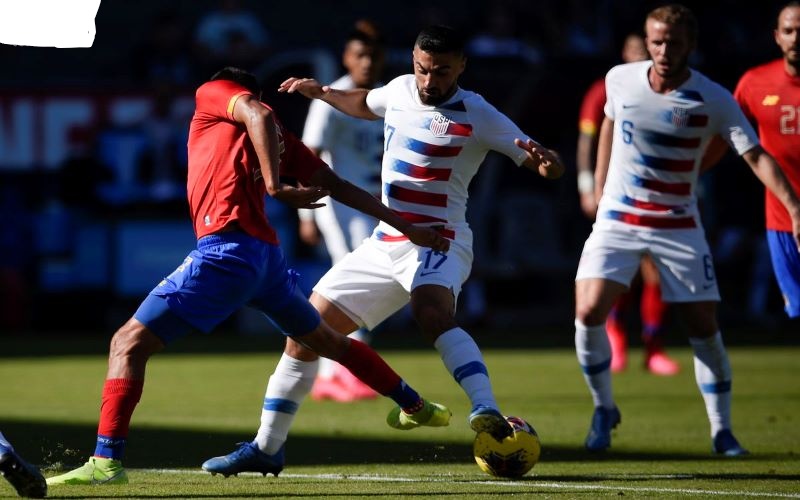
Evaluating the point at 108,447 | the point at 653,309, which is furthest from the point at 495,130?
the point at 653,309

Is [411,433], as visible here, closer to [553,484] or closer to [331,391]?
[331,391]

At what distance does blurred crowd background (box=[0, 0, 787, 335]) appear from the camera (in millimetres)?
16656

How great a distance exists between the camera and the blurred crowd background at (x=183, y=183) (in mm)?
16656

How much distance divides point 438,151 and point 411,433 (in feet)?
8.15

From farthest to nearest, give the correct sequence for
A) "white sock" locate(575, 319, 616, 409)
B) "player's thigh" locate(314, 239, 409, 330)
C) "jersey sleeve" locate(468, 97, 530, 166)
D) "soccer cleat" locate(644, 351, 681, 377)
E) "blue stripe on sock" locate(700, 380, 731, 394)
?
"soccer cleat" locate(644, 351, 681, 377)
"white sock" locate(575, 319, 616, 409)
"blue stripe on sock" locate(700, 380, 731, 394)
"player's thigh" locate(314, 239, 409, 330)
"jersey sleeve" locate(468, 97, 530, 166)

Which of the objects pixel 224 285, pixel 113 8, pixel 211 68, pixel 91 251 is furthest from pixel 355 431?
pixel 113 8

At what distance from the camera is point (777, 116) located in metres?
8.09

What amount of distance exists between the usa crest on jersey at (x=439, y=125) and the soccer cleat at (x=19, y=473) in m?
2.46

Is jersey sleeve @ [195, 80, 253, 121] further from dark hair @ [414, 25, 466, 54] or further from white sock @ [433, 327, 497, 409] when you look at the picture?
white sock @ [433, 327, 497, 409]

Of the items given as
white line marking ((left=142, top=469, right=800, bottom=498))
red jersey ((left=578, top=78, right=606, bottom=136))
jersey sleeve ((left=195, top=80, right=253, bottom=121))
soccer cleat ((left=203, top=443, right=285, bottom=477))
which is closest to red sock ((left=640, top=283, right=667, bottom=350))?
red jersey ((left=578, top=78, right=606, bottom=136))

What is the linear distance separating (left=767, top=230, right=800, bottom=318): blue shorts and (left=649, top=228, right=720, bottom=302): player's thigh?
19.3 inches

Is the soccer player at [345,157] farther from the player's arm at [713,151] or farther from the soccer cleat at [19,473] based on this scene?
the soccer cleat at [19,473]

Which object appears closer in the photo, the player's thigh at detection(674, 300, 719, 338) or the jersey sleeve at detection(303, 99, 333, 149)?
the player's thigh at detection(674, 300, 719, 338)

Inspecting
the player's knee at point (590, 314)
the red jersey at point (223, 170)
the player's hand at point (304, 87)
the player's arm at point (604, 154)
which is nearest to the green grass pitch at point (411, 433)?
the player's knee at point (590, 314)
